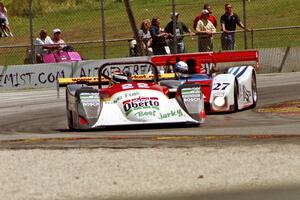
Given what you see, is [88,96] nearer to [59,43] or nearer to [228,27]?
[59,43]

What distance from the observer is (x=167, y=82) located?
1545 centimetres

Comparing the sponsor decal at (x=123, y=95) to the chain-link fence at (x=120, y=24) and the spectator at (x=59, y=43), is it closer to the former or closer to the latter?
the chain-link fence at (x=120, y=24)

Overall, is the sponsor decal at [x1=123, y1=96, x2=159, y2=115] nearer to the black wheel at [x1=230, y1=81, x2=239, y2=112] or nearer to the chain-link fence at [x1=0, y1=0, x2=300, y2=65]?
the black wheel at [x1=230, y1=81, x2=239, y2=112]

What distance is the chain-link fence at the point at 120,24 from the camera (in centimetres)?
2620

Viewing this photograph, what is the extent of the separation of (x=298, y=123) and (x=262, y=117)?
1494 millimetres

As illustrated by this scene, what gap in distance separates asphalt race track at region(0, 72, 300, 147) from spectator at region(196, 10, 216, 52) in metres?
4.26

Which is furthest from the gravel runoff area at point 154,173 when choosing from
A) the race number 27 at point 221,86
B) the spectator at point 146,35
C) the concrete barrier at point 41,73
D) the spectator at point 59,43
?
the spectator at point 146,35

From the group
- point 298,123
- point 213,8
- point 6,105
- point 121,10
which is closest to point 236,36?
point 213,8

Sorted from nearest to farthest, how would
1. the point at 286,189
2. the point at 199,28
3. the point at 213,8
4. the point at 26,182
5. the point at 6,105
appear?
the point at 286,189 < the point at 26,182 < the point at 6,105 < the point at 199,28 < the point at 213,8

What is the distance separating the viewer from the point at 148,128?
1388 centimetres

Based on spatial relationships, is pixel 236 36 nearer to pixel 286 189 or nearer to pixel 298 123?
pixel 298 123

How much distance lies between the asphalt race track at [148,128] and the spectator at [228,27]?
4176 millimetres

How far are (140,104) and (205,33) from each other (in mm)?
11850

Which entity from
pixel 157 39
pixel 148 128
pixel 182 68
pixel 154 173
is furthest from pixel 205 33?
pixel 154 173
